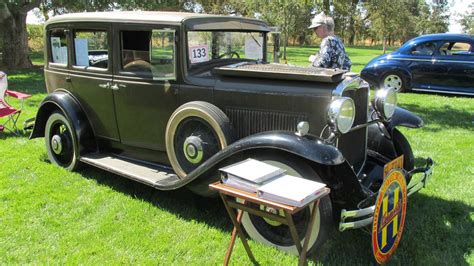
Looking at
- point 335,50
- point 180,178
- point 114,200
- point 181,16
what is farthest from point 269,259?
point 335,50

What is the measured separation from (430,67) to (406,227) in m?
7.88

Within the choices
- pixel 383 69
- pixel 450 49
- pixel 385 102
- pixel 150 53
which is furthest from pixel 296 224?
pixel 450 49

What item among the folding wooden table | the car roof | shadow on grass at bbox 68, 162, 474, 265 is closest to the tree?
the car roof

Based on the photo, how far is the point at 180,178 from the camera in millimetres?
3793

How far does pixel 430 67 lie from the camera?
33.9 feet

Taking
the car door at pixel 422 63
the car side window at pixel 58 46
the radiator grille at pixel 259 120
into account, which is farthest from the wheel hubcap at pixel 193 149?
the car door at pixel 422 63

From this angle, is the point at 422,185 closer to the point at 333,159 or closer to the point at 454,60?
the point at 333,159

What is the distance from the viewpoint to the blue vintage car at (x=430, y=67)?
32.9 feet

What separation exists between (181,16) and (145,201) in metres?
1.84

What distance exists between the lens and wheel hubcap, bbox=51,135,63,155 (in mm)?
4801

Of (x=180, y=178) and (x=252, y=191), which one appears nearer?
(x=252, y=191)

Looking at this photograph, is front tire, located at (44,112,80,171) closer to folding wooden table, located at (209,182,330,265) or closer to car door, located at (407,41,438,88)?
folding wooden table, located at (209,182,330,265)

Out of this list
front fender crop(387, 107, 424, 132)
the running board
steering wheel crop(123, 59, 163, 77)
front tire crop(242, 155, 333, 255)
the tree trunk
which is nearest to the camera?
front tire crop(242, 155, 333, 255)

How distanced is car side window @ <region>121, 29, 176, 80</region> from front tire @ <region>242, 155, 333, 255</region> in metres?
1.38
